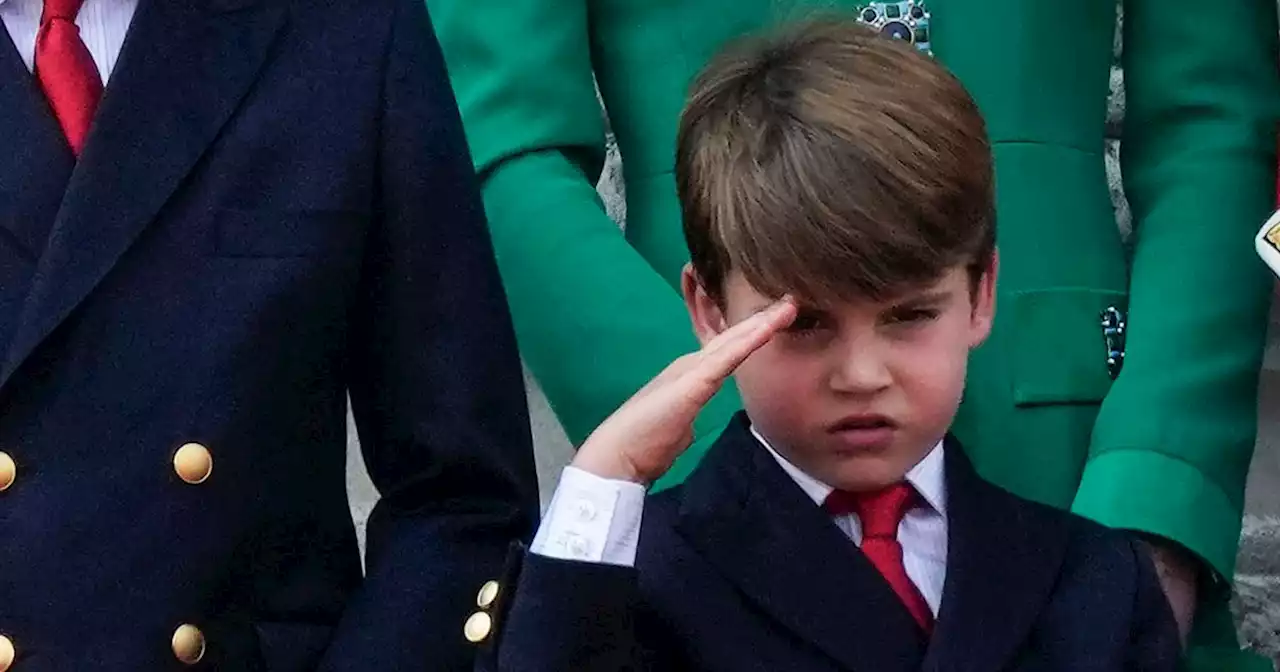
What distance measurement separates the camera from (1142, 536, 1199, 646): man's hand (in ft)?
4.48

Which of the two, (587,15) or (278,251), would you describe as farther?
(587,15)

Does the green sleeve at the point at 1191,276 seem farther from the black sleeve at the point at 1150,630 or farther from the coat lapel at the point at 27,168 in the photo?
the coat lapel at the point at 27,168

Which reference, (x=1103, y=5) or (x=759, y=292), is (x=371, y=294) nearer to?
(x=759, y=292)

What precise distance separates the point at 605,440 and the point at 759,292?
134 millimetres

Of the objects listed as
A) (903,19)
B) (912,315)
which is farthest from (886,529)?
(903,19)

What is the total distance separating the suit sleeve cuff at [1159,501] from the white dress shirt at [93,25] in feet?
2.37

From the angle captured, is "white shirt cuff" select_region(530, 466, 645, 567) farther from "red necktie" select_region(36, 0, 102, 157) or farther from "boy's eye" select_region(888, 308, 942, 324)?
"red necktie" select_region(36, 0, 102, 157)

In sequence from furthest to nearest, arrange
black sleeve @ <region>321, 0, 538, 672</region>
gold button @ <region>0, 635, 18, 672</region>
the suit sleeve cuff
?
1. the suit sleeve cuff
2. black sleeve @ <region>321, 0, 538, 672</region>
3. gold button @ <region>0, 635, 18, 672</region>

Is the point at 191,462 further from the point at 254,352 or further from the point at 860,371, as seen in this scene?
the point at 860,371

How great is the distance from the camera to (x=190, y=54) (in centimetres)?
121

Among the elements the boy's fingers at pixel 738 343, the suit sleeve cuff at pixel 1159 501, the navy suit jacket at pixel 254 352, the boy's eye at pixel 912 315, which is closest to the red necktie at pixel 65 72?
the navy suit jacket at pixel 254 352

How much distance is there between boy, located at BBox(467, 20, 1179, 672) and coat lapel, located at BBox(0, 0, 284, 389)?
300 mm

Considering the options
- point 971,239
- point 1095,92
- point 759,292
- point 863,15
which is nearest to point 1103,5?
point 1095,92

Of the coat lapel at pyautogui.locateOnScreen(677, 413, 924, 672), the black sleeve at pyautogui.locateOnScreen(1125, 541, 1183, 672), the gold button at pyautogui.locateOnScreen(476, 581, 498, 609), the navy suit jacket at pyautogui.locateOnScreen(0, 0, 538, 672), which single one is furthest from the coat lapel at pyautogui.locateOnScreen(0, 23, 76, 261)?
the black sleeve at pyautogui.locateOnScreen(1125, 541, 1183, 672)
